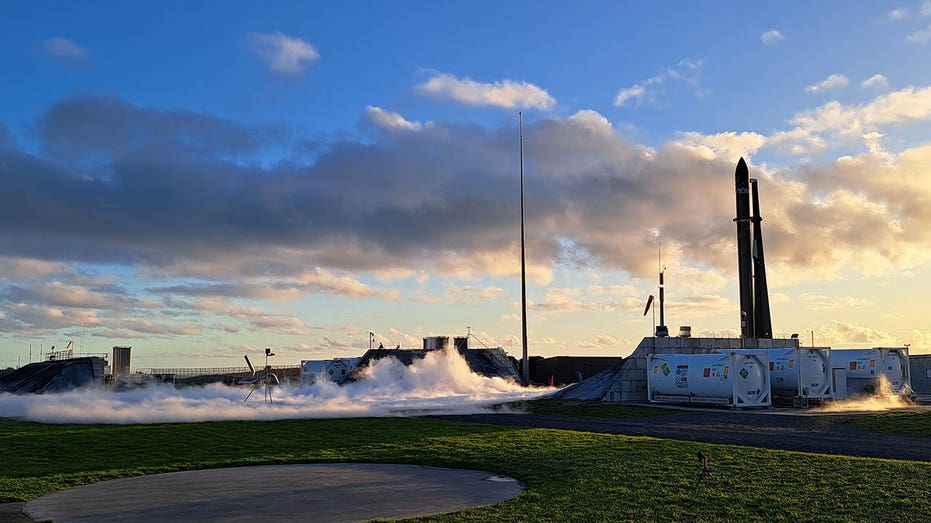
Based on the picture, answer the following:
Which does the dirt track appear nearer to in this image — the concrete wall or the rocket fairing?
the concrete wall

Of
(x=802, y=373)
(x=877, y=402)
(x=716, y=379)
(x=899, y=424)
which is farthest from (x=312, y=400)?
(x=877, y=402)

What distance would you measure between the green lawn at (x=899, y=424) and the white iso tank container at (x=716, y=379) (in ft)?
29.2

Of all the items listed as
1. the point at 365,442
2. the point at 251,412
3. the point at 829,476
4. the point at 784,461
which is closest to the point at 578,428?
the point at 365,442

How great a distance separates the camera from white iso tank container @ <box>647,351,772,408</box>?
42438 mm

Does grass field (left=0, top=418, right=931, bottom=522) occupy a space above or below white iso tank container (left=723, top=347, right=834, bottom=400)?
below

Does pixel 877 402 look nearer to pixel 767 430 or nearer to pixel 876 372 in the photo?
pixel 876 372

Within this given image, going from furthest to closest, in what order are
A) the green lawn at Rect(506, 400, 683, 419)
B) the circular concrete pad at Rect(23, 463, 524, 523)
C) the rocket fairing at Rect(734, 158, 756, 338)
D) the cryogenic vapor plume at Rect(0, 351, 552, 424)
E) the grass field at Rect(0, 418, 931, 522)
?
the rocket fairing at Rect(734, 158, 756, 338) < the green lawn at Rect(506, 400, 683, 419) < the cryogenic vapor plume at Rect(0, 351, 552, 424) < the circular concrete pad at Rect(23, 463, 524, 523) < the grass field at Rect(0, 418, 931, 522)

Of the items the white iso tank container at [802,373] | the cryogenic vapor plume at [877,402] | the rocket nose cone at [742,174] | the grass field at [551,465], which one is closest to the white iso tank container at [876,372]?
the cryogenic vapor plume at [877,402]

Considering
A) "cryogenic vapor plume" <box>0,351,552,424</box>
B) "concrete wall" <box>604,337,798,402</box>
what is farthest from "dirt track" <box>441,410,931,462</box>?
"concrete wall" <box>604,337,798,402</box>

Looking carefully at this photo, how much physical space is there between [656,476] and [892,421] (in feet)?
64.7

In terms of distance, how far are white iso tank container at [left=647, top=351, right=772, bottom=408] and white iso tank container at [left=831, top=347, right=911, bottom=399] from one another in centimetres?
852

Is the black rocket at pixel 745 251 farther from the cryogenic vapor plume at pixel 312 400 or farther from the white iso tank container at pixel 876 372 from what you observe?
the cryogenic vapor plume at pixel 312 400

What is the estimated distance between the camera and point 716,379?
42906 millimetres

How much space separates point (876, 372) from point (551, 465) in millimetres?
38857
